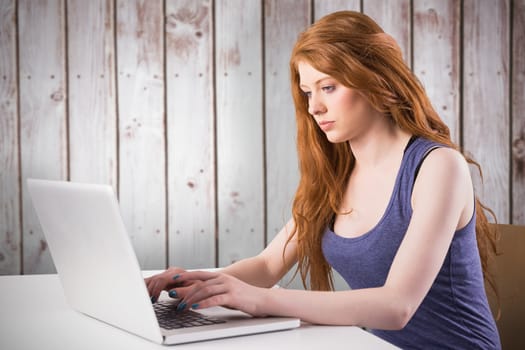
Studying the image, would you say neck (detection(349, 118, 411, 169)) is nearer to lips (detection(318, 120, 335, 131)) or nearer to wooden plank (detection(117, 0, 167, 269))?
lips (detection(318, 120, 335, 131))

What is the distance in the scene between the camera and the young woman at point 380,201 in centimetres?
113

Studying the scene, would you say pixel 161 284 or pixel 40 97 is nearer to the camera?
pixel 161 284

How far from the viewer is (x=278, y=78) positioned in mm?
2146

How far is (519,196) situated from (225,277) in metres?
1.58

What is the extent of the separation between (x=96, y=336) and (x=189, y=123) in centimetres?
123

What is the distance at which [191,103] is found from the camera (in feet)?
6.92

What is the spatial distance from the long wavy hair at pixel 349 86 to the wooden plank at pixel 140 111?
743 mm

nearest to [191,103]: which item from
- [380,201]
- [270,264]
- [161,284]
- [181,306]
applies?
[270,264]

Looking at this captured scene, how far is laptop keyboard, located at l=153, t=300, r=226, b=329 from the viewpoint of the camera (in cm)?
95

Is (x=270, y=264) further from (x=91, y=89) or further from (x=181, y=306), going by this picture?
(x=91, y=89)

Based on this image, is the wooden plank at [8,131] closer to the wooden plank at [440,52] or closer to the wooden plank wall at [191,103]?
the wooden plank wall at [191,103]

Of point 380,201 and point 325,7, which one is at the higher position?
point 325,7

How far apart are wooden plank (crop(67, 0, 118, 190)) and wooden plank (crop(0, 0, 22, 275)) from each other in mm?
167

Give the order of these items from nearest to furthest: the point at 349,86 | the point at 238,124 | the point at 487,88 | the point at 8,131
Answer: the point at 349,86 < the point at 8,131 < the point at 238,124 < the point at 487,88
